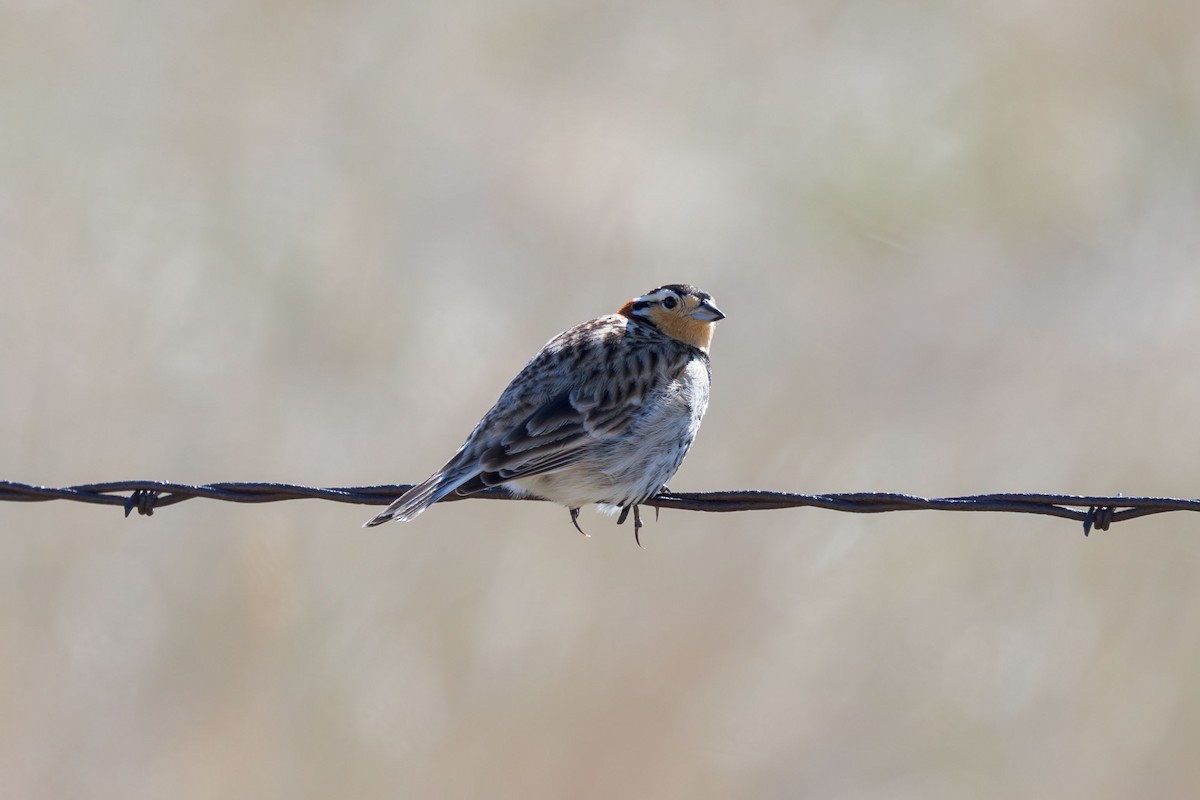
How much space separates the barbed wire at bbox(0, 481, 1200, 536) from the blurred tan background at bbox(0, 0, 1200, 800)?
5628mm

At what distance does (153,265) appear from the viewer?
14672 mm

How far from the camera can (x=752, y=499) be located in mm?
5875

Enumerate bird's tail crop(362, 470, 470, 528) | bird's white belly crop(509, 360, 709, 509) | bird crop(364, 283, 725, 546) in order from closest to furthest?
bird's tail crop(362, 470, 470, 528)
bird crop(364, 283, 725, 546)
bird's white belly crop(509, 360, 709, 509)

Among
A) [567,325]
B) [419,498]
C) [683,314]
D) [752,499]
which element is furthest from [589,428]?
[567,325]

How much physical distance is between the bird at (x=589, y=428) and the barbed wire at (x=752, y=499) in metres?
0.86

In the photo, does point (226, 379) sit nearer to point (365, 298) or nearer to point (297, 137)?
point (365, 298)

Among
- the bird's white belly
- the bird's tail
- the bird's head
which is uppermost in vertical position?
the bird's head

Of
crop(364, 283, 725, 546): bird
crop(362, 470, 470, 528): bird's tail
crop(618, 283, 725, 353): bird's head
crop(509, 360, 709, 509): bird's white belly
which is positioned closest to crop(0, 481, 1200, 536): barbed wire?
crop(362, 470, 470, 528): bird's tail

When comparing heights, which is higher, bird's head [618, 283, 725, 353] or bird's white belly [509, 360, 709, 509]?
bird's head [618, 283, 725, 353]

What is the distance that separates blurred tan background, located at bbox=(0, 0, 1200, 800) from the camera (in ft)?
38.5

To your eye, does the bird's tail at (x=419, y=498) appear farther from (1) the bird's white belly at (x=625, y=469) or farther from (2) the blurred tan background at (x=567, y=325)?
(2) the blurred tan background at (x=567, y=325)

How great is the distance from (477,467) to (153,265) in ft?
28.4

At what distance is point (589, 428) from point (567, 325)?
6.63 m

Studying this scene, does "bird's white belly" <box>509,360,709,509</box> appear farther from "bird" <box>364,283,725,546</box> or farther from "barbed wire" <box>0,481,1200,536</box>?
"barbed wire" <box>0,481,1200,536</box>
